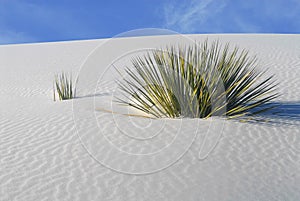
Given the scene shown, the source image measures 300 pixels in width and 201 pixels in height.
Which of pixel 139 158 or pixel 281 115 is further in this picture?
pixel 281 115

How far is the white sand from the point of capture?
323 cm

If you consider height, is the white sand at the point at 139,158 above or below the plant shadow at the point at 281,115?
below

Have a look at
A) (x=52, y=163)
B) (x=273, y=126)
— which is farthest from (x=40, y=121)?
(x=273, y=126)

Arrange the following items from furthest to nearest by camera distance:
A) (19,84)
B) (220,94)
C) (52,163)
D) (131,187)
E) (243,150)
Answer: (19,84) → (220,94) → (243,150) → (52,163) → (131,187)

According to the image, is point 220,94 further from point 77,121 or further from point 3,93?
point 3,93

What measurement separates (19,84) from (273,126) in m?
7.67

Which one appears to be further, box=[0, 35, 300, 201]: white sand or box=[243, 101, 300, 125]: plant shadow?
box=[243, 101, 300, 125]: plant shadow

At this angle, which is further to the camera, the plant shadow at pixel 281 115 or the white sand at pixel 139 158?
the plant shadow at pixel 281 115

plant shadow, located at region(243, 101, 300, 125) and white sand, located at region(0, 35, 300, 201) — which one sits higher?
plant shadow, located at region(243, 101, 300, 125)

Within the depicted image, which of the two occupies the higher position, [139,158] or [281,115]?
[281,115]

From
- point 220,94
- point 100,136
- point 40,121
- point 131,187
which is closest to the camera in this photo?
point 131,187

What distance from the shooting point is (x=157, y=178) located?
349cm

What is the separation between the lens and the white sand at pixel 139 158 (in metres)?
3.23

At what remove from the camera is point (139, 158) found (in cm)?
392
